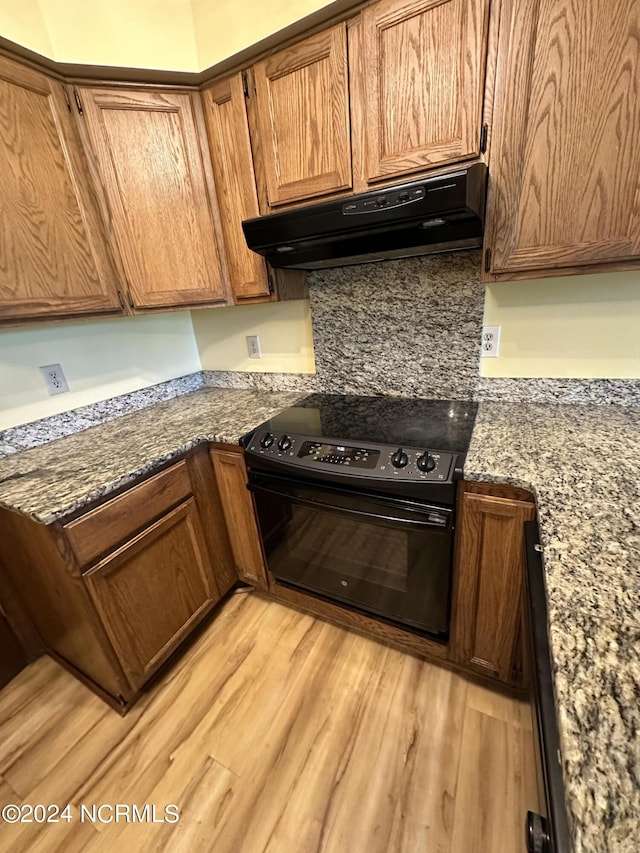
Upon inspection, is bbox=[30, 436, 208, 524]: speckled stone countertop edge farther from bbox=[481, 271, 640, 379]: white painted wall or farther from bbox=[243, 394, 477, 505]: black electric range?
bbox=[481, 271, 640, 379]: white painted wall

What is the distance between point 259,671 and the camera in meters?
1.43

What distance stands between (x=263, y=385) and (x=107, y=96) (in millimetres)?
1278

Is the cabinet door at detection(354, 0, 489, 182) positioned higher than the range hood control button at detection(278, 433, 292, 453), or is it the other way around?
the cabinet door at detection(354, 0, 489, 182)

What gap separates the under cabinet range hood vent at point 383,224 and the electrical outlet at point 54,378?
0.99 metres

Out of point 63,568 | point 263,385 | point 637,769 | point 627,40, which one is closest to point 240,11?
point 627,40

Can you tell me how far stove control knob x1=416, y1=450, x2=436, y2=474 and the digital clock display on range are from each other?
5.4 inches

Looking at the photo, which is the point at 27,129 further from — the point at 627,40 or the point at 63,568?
the point at 627,40

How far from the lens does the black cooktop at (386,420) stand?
1218 millimetres

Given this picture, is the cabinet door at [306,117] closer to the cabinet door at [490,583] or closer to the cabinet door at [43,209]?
the cabinet door at [43,209]

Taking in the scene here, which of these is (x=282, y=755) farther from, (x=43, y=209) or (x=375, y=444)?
(x=43, y=209)

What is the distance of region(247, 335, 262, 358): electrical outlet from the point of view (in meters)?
1.94

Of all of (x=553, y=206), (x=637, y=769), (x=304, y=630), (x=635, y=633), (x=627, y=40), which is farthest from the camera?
(x=304, y=630)

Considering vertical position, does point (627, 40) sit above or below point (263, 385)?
above

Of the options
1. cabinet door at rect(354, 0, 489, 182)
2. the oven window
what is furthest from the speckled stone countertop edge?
cabinet door at rect(354, 0, 489, 182)
